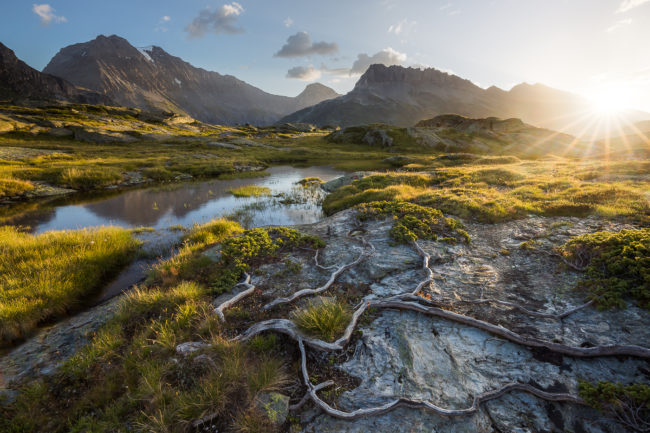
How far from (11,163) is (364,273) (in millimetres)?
54619

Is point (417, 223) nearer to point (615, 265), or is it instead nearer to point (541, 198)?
point (615, 265)

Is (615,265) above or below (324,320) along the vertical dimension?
above

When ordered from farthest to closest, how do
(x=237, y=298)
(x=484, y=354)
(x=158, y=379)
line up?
(x=237, y=298) < (x=484, y=354) < (x=158, y=379)

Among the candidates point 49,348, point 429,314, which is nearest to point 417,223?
point 429,314

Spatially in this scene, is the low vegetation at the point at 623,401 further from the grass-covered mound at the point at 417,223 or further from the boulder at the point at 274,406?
the grass-covered mound at the point at 417,223

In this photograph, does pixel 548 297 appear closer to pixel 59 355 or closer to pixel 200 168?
pixel 59 355

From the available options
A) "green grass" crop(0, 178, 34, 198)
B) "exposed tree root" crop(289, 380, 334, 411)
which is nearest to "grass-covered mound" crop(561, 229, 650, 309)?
"exposed tree root" crop(289, 380, 334, 411)

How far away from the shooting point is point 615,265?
21.9 feet

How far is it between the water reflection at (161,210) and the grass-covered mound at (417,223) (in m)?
7.12

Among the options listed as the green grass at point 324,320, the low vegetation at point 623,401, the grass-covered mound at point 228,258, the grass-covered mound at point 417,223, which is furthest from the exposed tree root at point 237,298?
the low vegetation at point 623,401

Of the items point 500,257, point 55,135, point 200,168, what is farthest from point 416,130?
point 55,135

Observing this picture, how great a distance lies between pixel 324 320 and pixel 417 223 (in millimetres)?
7948

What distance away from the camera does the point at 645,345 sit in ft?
16.0

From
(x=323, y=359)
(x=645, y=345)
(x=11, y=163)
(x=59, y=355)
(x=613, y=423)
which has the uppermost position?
(x=11, y=163)
